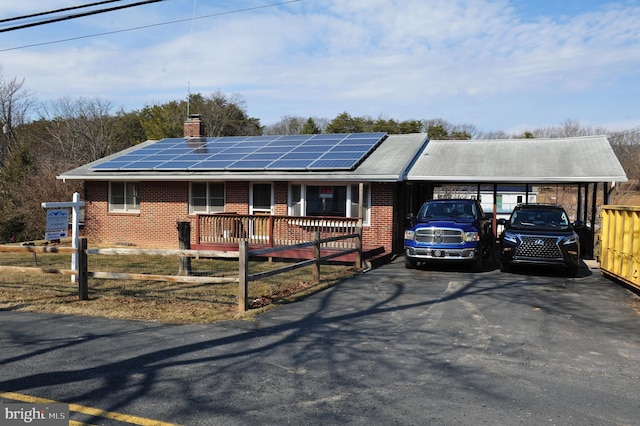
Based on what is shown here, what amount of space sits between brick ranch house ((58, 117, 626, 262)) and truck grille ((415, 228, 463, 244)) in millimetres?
2510

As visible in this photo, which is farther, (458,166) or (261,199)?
(261,199)

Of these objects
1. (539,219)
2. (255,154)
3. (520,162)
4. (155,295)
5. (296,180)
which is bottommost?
(155,295)

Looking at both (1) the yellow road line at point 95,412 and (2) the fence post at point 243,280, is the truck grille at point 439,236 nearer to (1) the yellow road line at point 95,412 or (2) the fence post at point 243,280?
(2) the fence post at point 243,280

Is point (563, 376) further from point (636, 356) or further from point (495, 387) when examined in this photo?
point (636, 356)

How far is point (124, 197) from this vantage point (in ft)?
68.3

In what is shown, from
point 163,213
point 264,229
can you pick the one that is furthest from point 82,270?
point 163,213

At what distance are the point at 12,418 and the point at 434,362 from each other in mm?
4384

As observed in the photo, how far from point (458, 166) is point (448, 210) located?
3497mm

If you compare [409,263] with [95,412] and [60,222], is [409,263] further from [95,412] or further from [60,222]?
[95,412]

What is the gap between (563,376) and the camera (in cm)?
582

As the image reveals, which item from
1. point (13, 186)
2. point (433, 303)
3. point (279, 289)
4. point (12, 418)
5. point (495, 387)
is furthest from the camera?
point (13, 186)

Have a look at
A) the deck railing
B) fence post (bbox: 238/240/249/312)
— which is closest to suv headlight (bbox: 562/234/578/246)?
the deck railing

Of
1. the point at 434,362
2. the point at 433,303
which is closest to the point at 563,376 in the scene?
the point at 434,362

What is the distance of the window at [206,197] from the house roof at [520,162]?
7.11 metres
